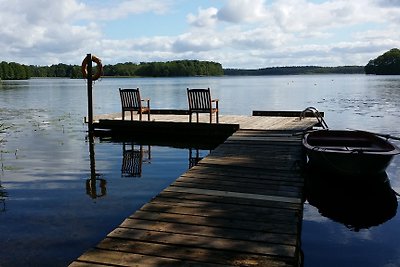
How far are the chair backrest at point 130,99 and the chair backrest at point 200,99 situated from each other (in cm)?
189

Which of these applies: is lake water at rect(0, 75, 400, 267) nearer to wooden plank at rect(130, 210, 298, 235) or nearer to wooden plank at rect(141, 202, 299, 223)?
wooden plank at rect(141, 202, 299, 223)

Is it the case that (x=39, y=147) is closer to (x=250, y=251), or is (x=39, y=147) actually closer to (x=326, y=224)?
(x=326, y=224)

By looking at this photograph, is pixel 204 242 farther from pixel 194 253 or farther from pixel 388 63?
pixel 388 63

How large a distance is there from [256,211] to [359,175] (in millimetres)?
3526

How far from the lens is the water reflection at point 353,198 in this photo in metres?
6.99

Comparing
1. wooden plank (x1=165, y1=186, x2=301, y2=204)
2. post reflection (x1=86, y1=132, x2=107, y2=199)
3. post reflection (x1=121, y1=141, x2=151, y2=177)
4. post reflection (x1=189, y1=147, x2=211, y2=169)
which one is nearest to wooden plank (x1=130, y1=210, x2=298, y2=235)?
wooden plank (x1=165, y1=186, x2=301, y2=204)

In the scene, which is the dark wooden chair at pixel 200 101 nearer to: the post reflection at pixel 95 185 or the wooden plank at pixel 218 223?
the post reflection at pixel 95 185

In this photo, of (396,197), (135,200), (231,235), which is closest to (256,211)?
(231,235)

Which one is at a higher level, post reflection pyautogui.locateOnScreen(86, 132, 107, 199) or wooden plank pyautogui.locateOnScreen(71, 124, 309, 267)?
wooden plank pyautogui.locateOnScreen(71, 124, 309, 267)

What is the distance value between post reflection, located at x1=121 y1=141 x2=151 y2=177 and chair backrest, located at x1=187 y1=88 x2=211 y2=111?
196 cm

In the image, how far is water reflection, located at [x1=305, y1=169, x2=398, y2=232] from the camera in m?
6.99

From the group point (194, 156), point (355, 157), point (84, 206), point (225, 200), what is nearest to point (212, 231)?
point (225, 200)

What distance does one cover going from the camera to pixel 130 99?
45.2ft

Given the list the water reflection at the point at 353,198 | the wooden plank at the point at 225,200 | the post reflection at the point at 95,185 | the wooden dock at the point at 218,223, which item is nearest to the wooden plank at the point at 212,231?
the wooden dock at the point at 218,223
